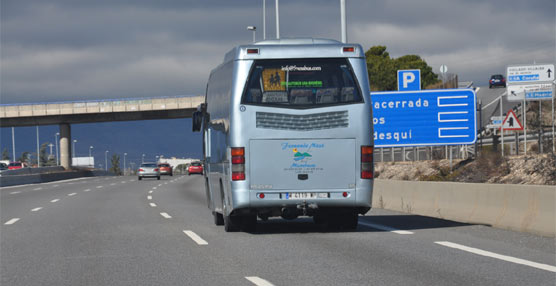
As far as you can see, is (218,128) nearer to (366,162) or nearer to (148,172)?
(366,162)

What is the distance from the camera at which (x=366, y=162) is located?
12.6m

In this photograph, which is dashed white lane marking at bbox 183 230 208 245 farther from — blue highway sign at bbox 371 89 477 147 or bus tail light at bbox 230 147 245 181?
blue highway sign at bbox 371 89 477 147

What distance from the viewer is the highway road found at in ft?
27.1

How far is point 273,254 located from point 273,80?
3.44m

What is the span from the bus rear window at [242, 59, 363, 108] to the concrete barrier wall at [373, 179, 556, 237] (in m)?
2.99

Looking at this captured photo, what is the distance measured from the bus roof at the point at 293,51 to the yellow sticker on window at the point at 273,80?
0.24 m

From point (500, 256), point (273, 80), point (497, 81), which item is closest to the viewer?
point (500, 256)

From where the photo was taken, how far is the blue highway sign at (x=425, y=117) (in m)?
25.6

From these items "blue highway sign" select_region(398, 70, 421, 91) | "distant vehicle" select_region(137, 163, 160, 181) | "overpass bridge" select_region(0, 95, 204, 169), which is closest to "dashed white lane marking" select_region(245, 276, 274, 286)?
"blue highway sign" select_region(398, 70, 421, 91)

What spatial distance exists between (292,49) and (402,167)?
24.0 metres

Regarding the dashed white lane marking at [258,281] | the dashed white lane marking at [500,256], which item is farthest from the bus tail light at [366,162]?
the dashed white lane marking at [258,281]

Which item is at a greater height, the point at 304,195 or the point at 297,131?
the point at 297,131

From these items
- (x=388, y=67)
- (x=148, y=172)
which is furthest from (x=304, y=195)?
(x=388, y=67)

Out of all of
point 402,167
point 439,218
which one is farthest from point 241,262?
point 402,167
